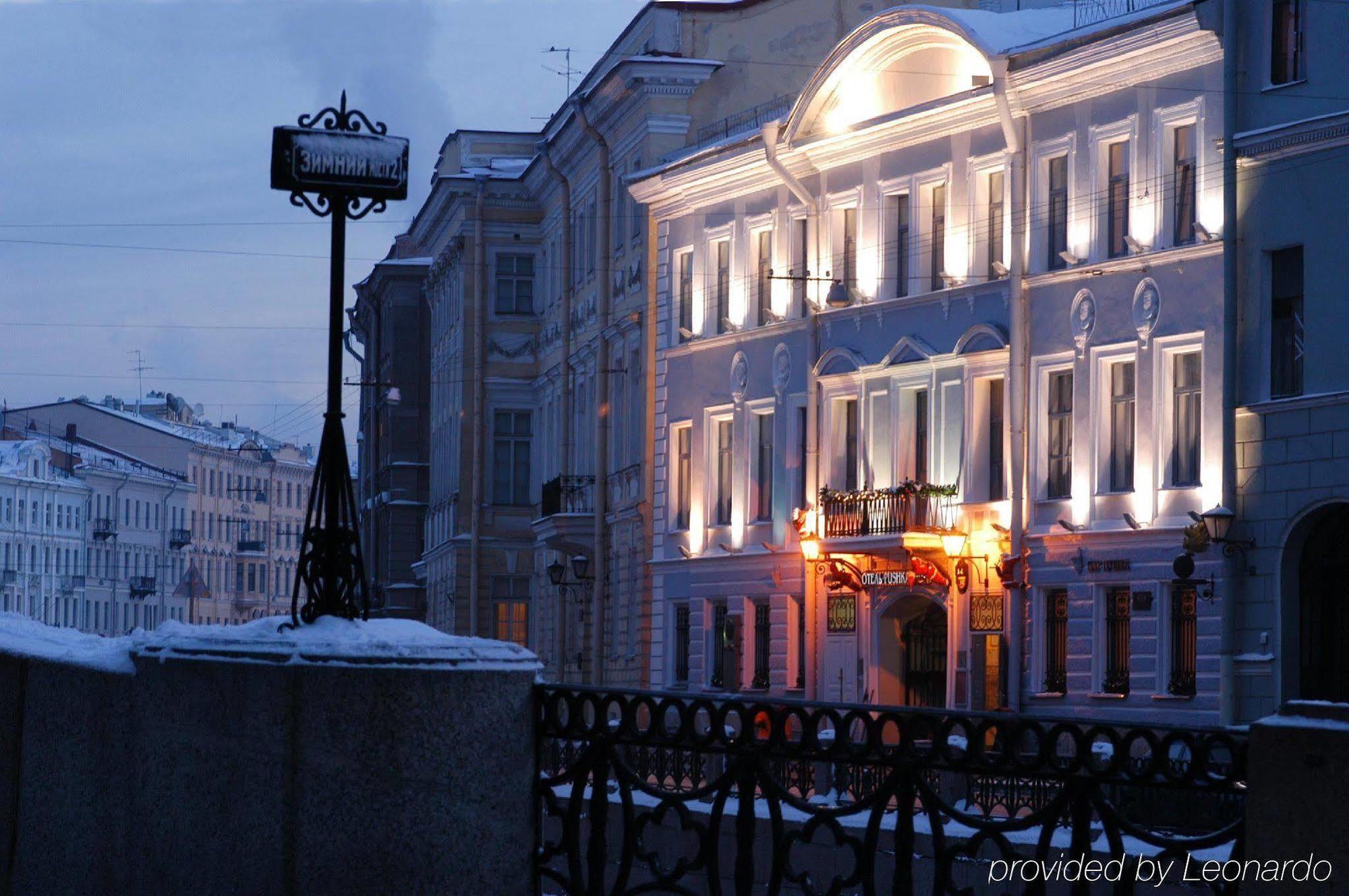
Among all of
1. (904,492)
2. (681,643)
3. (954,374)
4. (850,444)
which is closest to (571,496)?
(681,643)

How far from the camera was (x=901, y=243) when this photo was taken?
111 ft

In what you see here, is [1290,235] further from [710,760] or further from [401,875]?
[401,875]

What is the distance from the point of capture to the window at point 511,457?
170ft

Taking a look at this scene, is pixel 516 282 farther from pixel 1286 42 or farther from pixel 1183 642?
pixel 1286 42

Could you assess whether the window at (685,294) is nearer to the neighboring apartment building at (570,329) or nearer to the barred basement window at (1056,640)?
the neighboring apartment building at (570,329)

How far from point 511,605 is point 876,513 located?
66.7 feet

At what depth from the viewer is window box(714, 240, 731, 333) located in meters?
38.2

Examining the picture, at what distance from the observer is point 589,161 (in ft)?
149

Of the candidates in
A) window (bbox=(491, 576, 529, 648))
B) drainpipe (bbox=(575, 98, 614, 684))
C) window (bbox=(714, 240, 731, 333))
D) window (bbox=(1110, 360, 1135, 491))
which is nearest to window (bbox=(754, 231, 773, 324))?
window (bbox=(714, 240, 731, 333))

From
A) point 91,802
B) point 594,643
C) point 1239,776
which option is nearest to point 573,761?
point 91,802

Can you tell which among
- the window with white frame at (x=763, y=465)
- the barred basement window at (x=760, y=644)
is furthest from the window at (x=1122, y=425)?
the barred basement window at (x=760, y=644)

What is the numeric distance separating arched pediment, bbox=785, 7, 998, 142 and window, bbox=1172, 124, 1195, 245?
3.48m

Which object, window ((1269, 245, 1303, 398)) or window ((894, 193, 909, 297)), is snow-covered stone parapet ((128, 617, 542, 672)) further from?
window ((894, 193, 909, 297))

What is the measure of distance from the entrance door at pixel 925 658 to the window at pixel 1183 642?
17.7 feet
